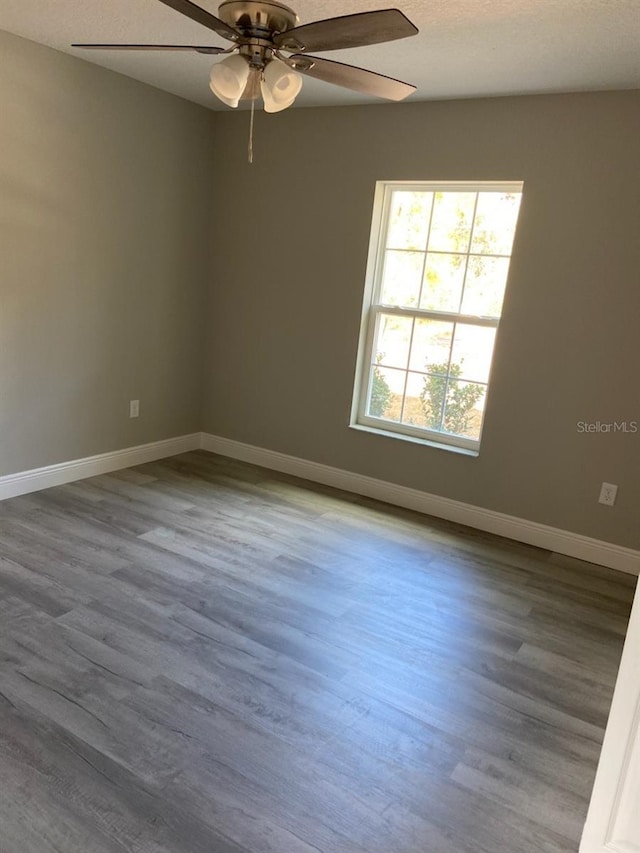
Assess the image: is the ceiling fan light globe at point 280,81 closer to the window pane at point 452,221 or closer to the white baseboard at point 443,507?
the window pane at point 452,221

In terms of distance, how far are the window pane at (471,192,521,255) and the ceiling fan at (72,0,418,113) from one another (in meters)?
1.53

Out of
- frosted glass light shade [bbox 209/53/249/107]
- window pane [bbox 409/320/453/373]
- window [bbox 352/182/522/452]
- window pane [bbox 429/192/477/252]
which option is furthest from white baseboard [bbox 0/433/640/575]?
frosted glass light shade [bbox 209/53/249/107]

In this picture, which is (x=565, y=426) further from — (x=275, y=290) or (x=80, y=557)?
(x=80, y=557)

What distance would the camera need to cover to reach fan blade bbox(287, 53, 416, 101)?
1.94 metres

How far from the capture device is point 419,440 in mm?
3859

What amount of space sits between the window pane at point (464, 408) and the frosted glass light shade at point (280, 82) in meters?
2.13

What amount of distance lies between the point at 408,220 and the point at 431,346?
0.77 meters

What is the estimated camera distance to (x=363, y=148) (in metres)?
3.70

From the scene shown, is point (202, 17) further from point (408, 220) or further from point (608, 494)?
point (608, 494)

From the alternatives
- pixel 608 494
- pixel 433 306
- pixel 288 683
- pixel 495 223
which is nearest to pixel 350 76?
Answer: pixel 495 223

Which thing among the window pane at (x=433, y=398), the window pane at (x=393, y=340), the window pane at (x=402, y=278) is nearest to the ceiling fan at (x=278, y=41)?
the window pane at (x=402, y=278)

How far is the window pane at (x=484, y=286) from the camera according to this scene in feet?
11.5

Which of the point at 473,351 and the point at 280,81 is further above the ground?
the point at 280,81

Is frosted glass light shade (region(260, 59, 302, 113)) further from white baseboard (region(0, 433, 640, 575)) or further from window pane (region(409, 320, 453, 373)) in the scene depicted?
white baseboard (region(0, 433, 640, 575))
